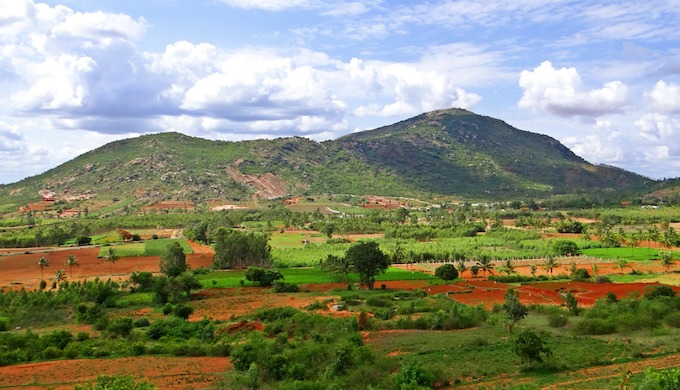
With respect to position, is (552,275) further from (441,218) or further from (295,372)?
(441,218)

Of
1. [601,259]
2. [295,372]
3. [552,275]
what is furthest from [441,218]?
[295,372]

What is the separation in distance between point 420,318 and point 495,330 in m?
7.31

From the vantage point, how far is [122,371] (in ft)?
126

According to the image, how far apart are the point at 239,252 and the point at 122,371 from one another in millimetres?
60883

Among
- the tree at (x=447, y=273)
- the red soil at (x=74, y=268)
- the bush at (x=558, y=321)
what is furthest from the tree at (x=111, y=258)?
the bush at (x=558, y=321)

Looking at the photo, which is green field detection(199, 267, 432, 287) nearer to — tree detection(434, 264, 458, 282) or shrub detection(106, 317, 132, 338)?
tree detection(434, 264, 458, 282)

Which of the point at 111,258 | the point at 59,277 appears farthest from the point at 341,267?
the point at 59,277

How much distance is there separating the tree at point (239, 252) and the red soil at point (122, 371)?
181 feet

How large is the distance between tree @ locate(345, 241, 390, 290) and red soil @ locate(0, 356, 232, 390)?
32.7 m

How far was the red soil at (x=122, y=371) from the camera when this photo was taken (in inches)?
1389

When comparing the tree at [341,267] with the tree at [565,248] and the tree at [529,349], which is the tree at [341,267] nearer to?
the tree at [529,349]

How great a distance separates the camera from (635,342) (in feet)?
134

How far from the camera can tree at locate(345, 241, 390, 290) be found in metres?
73.6

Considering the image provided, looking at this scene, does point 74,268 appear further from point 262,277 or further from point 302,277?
point 302,277
